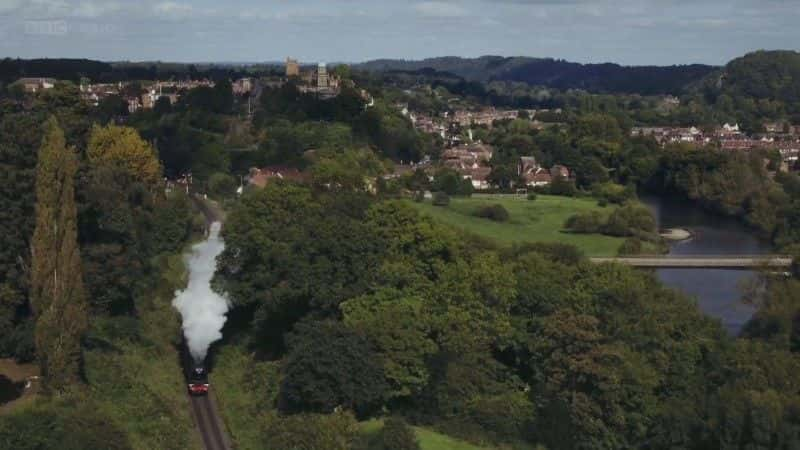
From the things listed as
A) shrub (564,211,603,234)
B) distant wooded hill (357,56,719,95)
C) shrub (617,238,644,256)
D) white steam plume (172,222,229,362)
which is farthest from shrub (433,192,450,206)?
distant wooded hill (357,56,719,95)

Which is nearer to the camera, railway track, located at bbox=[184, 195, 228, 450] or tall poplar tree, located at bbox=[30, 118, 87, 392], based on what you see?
railway track, located at bbox=[184, 195, 228, 450]

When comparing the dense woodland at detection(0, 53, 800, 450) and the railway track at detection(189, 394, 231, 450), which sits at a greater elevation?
the dense woodland at detection(0, 53, 800, 450)

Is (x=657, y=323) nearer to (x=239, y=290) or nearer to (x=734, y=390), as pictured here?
(x=734, y=390)

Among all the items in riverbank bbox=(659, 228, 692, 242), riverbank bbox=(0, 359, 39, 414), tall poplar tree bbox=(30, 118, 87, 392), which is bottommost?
riverbank bbox=(659, 228, 692, 242)

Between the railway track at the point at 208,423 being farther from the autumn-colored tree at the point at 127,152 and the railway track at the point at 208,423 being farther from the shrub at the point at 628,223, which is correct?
the shrub at the point at 628,223

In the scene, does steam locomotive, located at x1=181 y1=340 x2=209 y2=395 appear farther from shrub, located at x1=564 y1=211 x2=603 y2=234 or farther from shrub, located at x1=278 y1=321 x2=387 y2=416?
shrub, located at x1=564 y1=211 x2=603 y2=234

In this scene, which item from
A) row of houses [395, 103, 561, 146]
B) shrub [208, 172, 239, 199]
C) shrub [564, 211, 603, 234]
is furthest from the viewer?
row of houses [395, 103, 561, 146]
